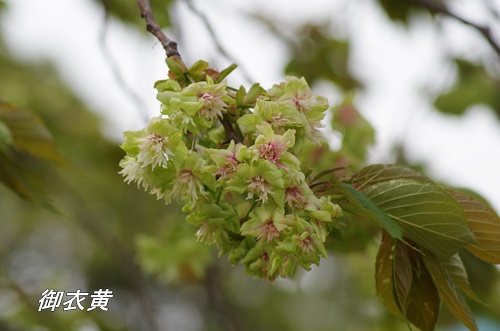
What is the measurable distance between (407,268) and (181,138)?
1.14 ft

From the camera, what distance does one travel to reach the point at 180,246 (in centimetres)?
220

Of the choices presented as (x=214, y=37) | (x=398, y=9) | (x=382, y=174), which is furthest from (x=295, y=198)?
(x=398, y=9)

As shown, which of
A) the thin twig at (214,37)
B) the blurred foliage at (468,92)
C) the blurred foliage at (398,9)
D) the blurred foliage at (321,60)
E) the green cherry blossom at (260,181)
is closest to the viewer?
the green cherry blossom at (260,181)

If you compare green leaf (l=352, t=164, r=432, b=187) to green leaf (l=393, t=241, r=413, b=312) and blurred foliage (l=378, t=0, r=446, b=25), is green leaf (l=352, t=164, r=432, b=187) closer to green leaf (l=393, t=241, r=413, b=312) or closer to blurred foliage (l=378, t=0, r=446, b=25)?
green leaf (l=393, t=241, r=413, b=312)

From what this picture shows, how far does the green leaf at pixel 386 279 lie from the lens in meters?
0.94

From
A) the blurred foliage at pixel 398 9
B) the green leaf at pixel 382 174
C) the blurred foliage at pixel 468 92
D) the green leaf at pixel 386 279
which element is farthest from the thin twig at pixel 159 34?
the blurred foliage at pixel 468 92

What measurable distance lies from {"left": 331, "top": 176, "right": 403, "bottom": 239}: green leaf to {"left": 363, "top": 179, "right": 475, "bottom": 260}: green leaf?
26 millimetres

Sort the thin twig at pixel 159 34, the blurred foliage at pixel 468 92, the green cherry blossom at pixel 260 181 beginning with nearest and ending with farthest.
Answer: the green cherry blossom at pixel 260 181, the thin twig at pixel 159 34, the blurred foliage at pixel 468 92

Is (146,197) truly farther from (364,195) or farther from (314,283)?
(314,283)

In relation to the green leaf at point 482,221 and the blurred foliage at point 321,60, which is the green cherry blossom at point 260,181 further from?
the blurred foliage at point 321,60

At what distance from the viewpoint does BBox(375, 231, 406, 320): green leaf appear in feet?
3.10

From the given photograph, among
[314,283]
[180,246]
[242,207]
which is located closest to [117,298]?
[314,283]

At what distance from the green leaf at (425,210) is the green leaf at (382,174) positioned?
4cm

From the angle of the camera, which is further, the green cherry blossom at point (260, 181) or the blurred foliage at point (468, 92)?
the blurred foliage at point (468, 92)
